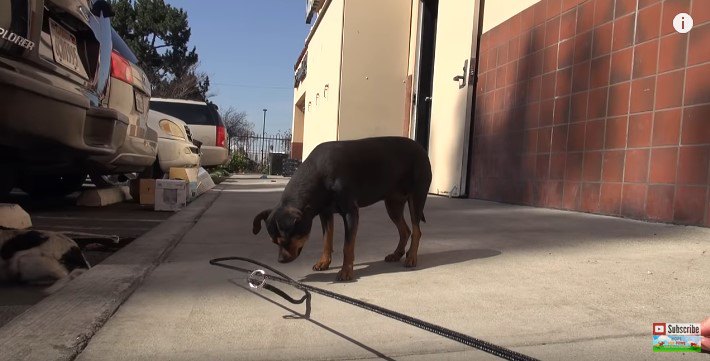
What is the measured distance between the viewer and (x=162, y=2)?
108 feet

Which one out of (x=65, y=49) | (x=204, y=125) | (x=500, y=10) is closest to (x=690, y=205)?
(x=500, y=10)

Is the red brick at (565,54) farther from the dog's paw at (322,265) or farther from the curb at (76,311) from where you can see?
the curb at (76,311)

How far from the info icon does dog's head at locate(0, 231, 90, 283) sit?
4.43 m

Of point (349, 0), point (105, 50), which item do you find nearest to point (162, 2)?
point (349, 0)

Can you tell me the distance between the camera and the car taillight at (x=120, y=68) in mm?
5168

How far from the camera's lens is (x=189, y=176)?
7762 mm

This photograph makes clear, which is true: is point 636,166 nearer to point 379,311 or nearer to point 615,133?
point 615,133

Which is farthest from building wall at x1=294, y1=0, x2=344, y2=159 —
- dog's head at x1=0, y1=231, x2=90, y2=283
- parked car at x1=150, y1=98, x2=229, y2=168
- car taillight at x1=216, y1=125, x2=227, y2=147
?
dog's head at x1=0, y1=231, x2=90, y2=283

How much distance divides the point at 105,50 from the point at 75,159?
3.59 ft

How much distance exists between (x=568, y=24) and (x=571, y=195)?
171 centimetres

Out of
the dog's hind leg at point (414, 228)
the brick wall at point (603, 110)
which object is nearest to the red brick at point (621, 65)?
the brick wall at point (603, 110)

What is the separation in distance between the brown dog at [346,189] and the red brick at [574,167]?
235 cm

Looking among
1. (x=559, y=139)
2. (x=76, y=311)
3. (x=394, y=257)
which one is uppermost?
(x=559, y=139)

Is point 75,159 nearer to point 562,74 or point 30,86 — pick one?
point 30,86
